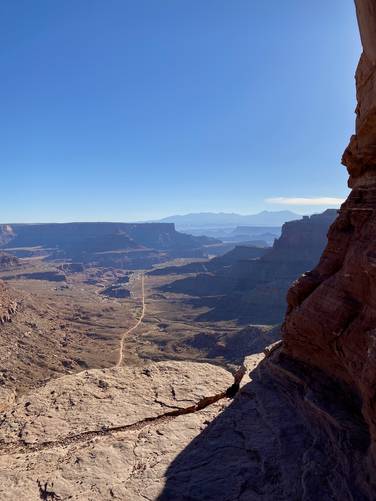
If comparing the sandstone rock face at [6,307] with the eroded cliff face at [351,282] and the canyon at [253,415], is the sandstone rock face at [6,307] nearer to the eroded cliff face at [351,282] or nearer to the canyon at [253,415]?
the canyon at [253,415]

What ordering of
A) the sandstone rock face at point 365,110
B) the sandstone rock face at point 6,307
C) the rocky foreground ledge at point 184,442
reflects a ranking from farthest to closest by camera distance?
1. the sandstone rock face at point 6,307
2. the sandstone rock face at point 365,110
3. the rocky foreground ledge at point 184,442

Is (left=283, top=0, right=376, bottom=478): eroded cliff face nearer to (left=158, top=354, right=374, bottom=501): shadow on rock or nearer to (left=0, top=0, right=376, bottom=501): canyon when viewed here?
(left=0, top=0, right=376, bottom=501): canyon

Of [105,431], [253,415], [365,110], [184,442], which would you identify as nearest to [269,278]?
[253,415]

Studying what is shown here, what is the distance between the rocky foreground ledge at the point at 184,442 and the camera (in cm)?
1253

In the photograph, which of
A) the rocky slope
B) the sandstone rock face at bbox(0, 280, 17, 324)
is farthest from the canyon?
the rocky slope

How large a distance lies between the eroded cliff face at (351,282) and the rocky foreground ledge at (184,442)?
4.53 ft

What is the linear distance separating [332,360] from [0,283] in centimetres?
12784

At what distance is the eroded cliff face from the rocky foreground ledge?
1382 millimetres

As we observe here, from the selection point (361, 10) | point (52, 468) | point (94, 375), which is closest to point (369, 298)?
point (361, 10)

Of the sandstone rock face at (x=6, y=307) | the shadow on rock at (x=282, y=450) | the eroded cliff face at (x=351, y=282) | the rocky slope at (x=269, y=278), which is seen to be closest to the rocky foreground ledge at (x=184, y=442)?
the shadow on rock at (x=282, y=450)

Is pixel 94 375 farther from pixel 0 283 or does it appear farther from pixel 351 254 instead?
pixel 0 283

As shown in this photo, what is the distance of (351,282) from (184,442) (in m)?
8.95

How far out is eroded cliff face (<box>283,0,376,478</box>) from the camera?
1366cm

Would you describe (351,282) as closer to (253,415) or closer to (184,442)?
(253,415)
